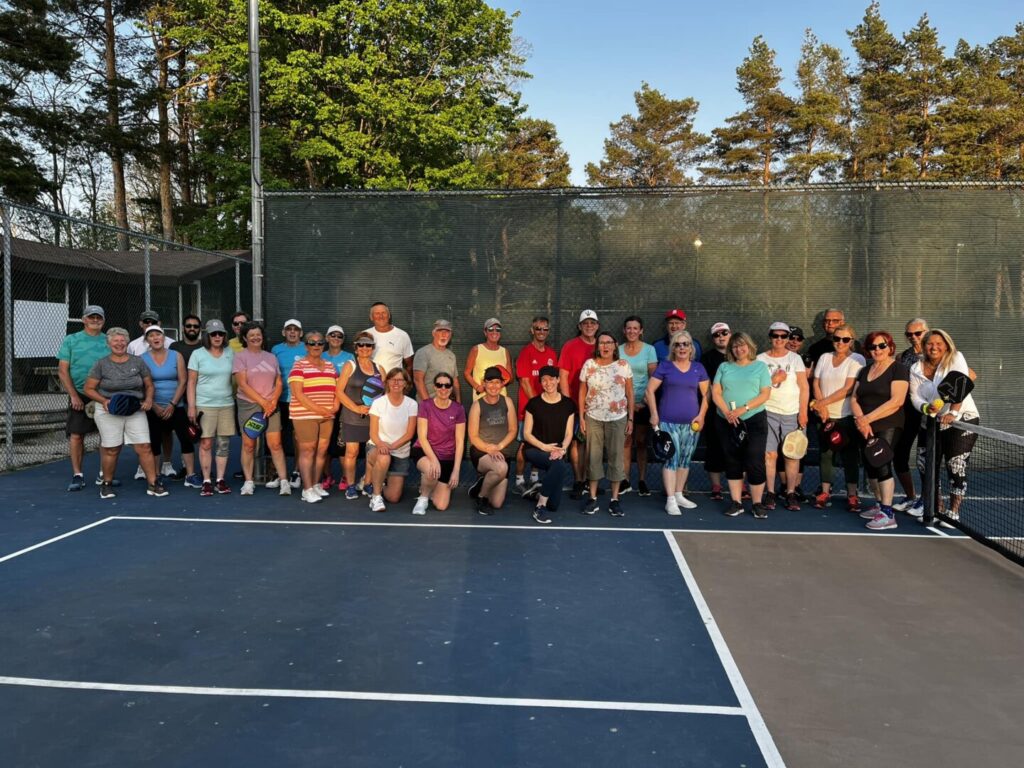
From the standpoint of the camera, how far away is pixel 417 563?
16.5ft

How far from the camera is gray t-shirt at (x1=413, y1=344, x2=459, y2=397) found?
282 inches

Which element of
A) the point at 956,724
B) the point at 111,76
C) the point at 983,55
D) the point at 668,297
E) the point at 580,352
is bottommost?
the point at 956,724

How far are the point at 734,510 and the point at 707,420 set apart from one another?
941mm

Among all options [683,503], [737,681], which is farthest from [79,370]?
[737,681]

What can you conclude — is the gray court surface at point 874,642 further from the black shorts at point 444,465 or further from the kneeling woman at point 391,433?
the kneeling woman at point 391,433

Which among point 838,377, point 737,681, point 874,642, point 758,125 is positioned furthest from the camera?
point 758,125

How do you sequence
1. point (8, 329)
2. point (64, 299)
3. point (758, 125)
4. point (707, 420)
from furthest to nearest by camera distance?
1. point (758, 125)
2. point (64, 299)
3. point (8, 329)
4. point (707, 420)

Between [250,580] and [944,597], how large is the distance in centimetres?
452

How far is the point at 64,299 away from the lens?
52.3 feet

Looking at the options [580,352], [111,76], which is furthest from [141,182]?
[580,352]

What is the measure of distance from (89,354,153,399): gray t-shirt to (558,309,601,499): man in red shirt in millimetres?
4252

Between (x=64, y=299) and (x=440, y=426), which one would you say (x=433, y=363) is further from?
(x=64, y=299)

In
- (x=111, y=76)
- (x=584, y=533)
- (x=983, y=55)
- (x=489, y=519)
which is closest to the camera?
(x=584, y=533)

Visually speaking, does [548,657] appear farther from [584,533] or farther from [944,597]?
[944,597]
